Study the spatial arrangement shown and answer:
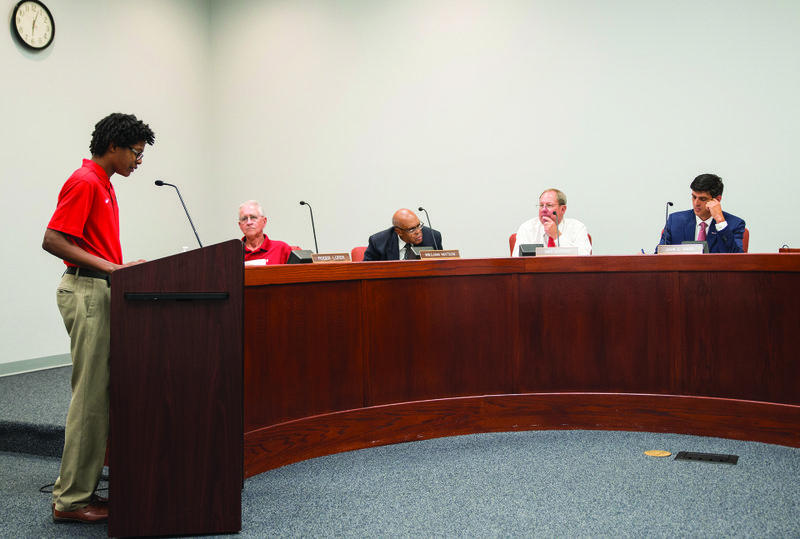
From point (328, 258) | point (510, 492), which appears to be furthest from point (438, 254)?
point (510, 492)

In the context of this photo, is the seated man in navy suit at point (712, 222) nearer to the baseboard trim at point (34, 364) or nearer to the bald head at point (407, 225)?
the bald head at point (407, 225)

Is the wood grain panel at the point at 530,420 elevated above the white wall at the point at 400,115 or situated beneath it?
situated beneath

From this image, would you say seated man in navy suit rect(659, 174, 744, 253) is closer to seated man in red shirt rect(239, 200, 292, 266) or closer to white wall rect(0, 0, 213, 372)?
seated man in red shirt rect(239, 200, 292, 266)

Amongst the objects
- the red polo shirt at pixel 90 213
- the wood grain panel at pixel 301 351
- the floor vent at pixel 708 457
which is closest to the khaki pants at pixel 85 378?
the red polo shirt at pixel 90 213

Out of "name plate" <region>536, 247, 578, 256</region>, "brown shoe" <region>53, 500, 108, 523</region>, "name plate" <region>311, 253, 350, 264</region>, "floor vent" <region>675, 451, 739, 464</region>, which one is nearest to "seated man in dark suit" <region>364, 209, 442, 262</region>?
"name plate" <region>311, 253, 350, 264</region>

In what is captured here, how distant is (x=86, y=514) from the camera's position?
6.51ft

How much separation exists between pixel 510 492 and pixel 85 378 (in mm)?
1453

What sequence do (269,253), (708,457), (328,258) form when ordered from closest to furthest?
(708,457)
(328,258)
(269,253)

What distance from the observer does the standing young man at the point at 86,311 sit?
192cm

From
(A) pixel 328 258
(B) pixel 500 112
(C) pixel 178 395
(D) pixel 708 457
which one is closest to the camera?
(C) pixel 178 395

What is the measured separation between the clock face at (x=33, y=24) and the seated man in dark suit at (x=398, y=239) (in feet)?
8.66

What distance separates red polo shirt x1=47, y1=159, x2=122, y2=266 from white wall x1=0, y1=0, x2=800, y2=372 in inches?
101

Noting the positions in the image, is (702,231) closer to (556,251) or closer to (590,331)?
(556,251)

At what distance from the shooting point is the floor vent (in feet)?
8.24
